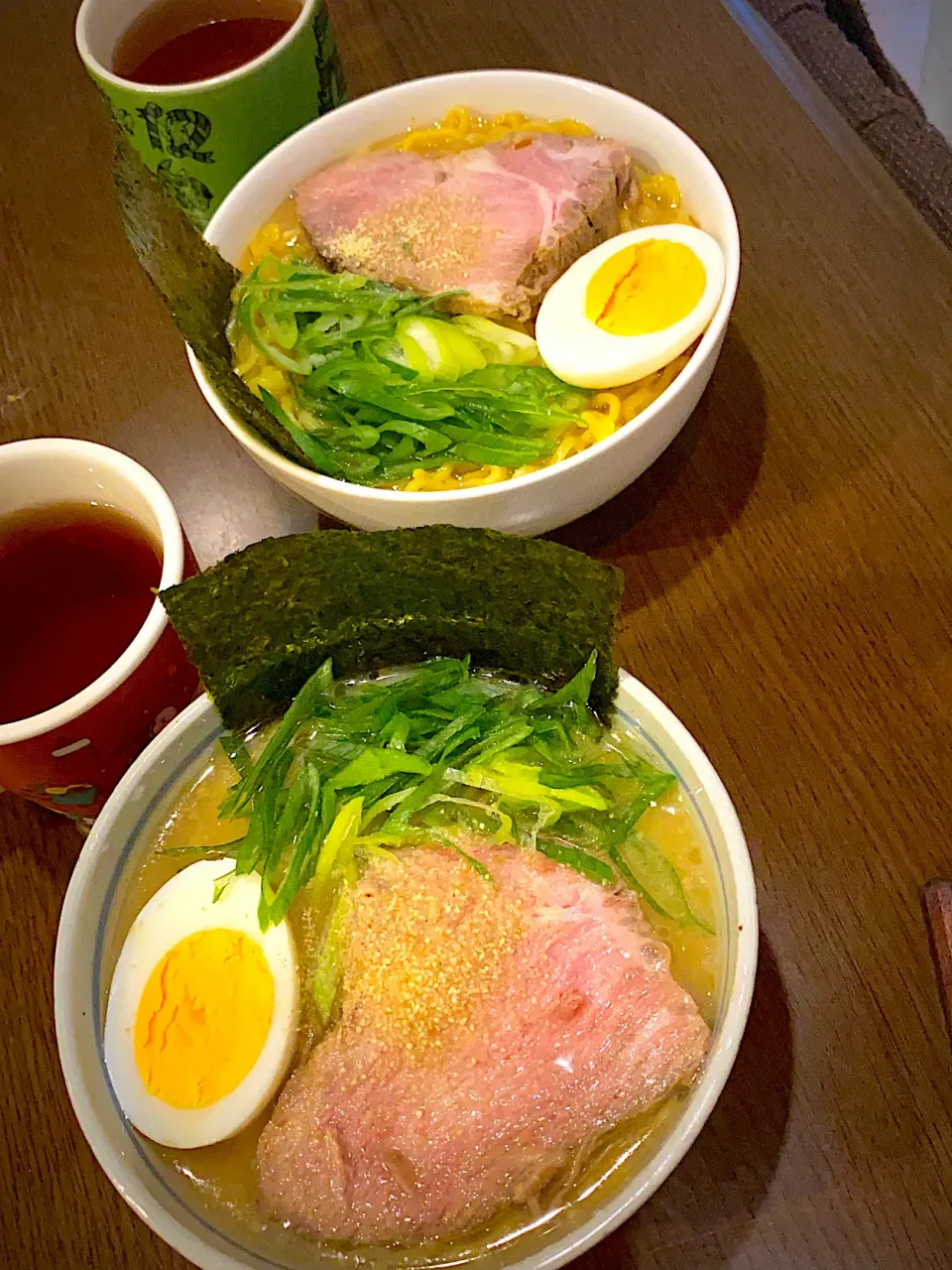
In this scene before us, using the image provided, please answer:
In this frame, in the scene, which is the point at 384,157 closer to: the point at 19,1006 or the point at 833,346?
the point at 833,346

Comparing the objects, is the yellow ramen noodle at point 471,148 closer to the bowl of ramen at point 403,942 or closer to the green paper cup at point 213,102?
the green paper cup at point 213,102

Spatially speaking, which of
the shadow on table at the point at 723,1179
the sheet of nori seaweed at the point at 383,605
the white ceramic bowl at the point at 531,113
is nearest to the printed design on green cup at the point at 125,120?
the white ceramic bowl at the point at 531,113

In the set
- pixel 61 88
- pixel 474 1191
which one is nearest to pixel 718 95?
pixel 61 88

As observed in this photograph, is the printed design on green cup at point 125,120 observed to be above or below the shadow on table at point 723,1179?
above

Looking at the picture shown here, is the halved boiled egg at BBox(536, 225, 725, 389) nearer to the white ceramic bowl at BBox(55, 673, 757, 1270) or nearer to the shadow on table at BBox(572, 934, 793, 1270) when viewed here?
the white ceramic bowl at BBox(55, 673, 757, 1270)

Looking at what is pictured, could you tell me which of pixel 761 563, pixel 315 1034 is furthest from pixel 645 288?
pixel 315 1034

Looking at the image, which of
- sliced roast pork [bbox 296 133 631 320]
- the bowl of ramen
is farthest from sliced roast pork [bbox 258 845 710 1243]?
sliced roast pork [bbox 296 133 631 320]

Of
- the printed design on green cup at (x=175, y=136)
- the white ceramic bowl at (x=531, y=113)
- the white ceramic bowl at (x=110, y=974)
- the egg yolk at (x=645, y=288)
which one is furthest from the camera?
the printed design on green cup at (x=175, y=136)
